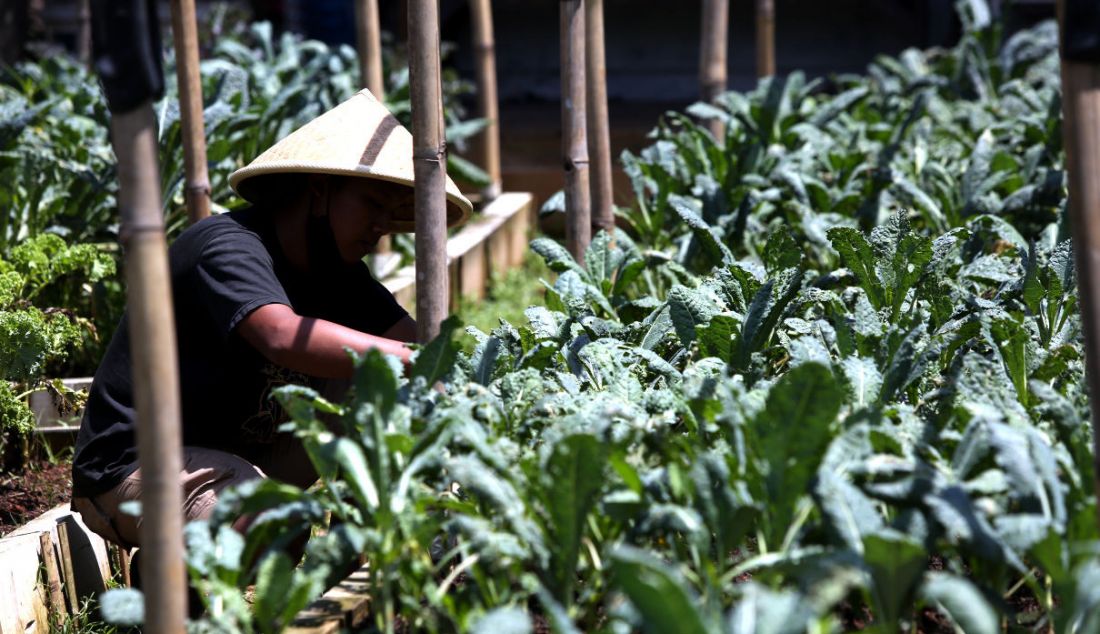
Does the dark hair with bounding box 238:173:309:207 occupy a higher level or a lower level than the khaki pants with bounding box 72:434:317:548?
higher

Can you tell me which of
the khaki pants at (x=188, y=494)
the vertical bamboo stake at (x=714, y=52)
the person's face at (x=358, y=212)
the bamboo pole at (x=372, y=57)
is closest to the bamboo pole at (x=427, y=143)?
the person's face at (x=358, y=212)

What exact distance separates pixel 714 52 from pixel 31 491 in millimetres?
3282

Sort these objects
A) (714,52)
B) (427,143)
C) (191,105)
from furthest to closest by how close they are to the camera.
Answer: (714,52) < (191,105) < (427,143)

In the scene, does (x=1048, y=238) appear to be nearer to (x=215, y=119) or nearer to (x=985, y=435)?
(x=985, y=435)

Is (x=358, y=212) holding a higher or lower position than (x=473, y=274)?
higher

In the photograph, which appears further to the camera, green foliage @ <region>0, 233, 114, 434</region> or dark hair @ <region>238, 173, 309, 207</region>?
green foliage @ <region>0, 233, 114, 434</region>

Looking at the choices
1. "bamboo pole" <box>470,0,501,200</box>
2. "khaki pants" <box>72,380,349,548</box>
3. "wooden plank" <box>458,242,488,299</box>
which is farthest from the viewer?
"bamboo pole" <box>470,0,501,200</box>

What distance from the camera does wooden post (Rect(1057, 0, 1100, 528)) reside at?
72.8 inches

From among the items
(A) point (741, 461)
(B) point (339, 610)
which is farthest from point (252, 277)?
(A) point (741, 461)

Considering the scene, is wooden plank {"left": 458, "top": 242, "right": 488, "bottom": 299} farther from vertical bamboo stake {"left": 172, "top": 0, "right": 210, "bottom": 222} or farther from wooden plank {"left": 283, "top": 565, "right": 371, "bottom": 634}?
wooden plank {"left": 283, "top": 565, "right": 371, "bottom": 634}

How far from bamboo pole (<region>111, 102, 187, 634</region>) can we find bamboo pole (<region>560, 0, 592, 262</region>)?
1980mm

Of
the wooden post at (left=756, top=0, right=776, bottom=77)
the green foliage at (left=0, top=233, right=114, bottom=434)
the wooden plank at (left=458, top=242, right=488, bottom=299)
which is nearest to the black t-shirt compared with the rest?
the green foliage at (left=0, top=233, right=114, bottom=434)

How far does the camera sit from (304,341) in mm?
A: 2691

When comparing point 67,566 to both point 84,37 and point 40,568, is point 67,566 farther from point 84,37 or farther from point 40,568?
point 84,37
